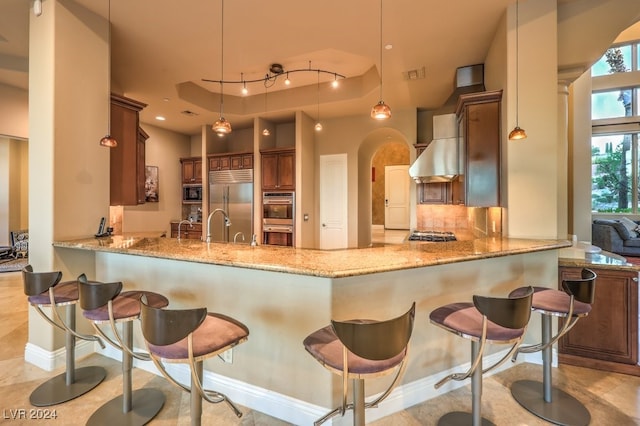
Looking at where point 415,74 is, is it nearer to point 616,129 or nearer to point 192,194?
point 192,194

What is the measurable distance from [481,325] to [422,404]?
84 cm

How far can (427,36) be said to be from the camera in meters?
3.20

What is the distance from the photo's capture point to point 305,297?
1.85 meters

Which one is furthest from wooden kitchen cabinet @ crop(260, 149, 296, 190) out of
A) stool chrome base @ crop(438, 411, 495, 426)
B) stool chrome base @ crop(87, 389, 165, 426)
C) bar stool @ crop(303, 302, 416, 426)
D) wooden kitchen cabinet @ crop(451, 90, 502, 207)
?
bar stool @ crop(303, 302, 416, 426)

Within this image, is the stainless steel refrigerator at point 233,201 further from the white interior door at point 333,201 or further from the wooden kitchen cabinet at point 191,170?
the white interior door at point 333,201

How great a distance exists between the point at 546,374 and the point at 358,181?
14.6ft

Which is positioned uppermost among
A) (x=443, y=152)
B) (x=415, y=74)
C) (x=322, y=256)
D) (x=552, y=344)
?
(x=415, y=74)

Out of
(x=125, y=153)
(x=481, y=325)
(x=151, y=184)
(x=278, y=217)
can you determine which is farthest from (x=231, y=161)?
(x=481, y=325)

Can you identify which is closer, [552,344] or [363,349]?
[363,349]

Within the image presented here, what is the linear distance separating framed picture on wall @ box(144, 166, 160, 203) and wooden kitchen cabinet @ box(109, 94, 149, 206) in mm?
3336

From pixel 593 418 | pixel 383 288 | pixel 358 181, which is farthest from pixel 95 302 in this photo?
pixel 358 181

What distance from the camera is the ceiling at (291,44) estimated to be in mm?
2789

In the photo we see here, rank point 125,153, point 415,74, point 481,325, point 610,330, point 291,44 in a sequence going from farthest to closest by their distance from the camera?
point 415,74 < point 291,44 < point 125,153 < point 610,330 < point 481,325

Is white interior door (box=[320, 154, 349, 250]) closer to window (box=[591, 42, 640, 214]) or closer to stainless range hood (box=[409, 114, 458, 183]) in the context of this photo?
stainless range hood (box=[409, 114, 458, 183])
